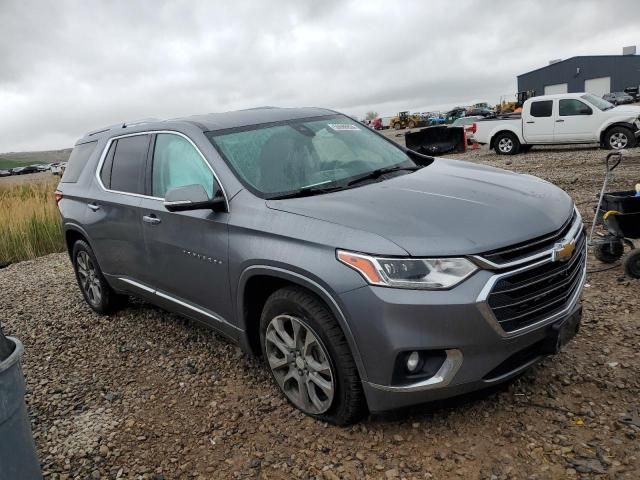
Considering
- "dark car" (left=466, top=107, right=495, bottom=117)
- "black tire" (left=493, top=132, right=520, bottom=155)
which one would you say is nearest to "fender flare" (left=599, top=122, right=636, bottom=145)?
"black tire" (left=493, top=132, right=520, bottom=155)

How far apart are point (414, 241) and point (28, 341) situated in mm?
4162

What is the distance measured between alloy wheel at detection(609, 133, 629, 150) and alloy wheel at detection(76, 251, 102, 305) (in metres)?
13.8

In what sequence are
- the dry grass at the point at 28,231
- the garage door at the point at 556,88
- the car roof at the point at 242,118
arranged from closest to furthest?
the car roof at the point at 242,118 < the dry grass at the point at 28,231 < the garage door at the point at 556,88

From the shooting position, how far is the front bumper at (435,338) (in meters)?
2.39

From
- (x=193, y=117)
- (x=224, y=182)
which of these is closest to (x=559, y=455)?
(x=224, y=182)

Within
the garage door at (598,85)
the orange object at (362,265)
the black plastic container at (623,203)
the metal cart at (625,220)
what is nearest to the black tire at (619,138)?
the metal cart at (625,220)

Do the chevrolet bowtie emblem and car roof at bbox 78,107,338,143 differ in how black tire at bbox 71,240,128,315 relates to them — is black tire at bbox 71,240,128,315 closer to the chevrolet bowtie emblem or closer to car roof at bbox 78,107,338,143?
car roof at bbox 78,107,338,143

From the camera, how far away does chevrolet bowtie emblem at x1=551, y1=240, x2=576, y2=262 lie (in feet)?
8.63

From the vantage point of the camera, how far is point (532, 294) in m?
2.55

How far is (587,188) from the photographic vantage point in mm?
9570

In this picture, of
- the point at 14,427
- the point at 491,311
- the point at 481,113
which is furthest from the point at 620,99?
the point at 14,427

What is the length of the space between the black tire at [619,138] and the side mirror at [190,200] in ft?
45.6

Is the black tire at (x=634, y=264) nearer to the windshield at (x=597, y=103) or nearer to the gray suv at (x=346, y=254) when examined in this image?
the gray suv at (x=346, y=254)

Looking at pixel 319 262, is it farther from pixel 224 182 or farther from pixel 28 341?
pixel 28 341
